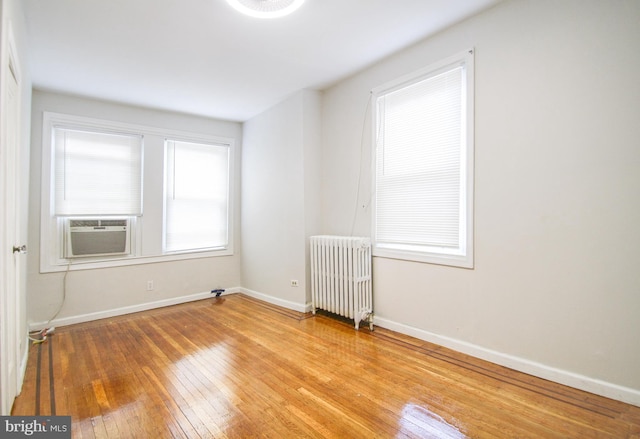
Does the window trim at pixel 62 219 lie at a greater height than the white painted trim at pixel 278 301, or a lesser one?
greater

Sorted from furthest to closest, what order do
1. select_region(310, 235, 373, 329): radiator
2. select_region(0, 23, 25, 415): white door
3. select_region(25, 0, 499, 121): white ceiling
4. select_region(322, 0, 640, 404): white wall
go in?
select_region(310, 235, 373, 329): radiator < select_region(25, 0, 499, 121): white ceiling < select_region(322, 0, 640, 404): white wall < select_region(0, 23, 25, 415): white door

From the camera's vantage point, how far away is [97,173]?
12.5 feet

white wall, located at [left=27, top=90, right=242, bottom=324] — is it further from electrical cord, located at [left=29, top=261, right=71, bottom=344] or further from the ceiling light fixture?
the ceiling light fixture

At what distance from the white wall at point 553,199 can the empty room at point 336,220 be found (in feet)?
0.04

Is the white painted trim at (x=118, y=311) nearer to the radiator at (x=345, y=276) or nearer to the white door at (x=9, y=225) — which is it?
the white door at (x=9, y=225)

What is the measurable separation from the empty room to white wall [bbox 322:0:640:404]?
0.01 metres

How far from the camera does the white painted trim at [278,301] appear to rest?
3782 mm

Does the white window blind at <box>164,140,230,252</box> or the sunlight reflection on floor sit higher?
the white window blind at <box>164,140,230,252</box>

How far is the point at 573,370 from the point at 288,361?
6.42ft

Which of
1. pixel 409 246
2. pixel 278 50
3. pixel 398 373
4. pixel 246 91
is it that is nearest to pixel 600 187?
pixel 409 246

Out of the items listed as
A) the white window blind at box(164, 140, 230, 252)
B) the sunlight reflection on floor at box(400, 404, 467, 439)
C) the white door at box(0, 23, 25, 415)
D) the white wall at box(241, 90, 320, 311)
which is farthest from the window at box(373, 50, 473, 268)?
the white door at box(0, 23, 25, 415)

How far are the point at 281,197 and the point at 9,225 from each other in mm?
2692

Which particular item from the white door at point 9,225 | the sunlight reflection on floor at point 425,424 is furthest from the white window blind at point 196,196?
the sunlight reflection on floor at point 425,424

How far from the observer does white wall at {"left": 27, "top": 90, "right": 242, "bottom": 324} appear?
340 centimetres
